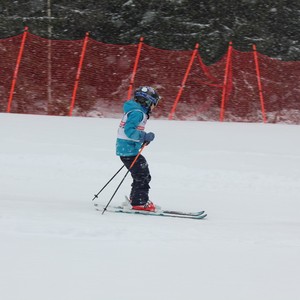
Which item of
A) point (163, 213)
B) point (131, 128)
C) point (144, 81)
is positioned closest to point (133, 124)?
point (131, 128)

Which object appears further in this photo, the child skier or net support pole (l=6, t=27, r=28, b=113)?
net support pole (l=6, t=27, r=28, b=113)

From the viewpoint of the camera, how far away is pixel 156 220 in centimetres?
711

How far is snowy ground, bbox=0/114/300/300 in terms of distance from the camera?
4539 millimetres

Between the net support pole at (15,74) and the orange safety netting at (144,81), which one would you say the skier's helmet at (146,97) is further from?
the net support pole at (15,74)

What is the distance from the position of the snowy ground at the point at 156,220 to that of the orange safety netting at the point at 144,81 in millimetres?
2511

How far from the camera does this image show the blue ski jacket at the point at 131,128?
7.42m

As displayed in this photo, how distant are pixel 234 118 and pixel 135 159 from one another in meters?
10.1

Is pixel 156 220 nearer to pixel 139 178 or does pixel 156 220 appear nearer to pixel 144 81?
Result: pixel 139 178

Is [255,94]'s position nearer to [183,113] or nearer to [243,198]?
[183,113]

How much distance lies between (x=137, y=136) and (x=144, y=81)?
10393 millimetres

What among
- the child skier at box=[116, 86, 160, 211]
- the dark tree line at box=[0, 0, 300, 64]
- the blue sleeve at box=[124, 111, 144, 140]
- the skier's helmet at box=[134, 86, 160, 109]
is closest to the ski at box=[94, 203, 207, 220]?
the child skier at box=[116, 86, 160, 211]

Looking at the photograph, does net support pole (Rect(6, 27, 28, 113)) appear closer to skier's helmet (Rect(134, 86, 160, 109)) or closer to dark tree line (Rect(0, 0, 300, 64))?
dark tree line (Rect(0, 0, 300, 64))

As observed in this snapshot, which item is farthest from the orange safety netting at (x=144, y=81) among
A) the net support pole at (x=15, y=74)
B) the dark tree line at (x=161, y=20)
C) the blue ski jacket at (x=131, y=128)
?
the blue ski jacket at (x=131, y=128)

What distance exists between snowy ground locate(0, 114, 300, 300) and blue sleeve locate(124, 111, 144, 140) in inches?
38.6
